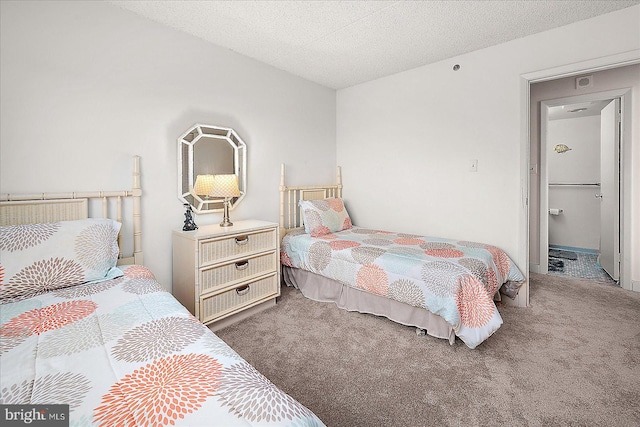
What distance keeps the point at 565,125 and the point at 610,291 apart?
3085mm

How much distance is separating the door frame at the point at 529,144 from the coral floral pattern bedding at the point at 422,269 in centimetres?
37

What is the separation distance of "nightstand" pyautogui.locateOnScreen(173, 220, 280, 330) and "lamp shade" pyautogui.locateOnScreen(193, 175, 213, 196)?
31 centimetres

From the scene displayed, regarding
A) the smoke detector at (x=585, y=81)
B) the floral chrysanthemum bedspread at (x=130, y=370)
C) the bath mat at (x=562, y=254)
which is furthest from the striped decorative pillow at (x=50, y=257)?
the bath mat at (x=562, y=254)

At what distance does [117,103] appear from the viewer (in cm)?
212

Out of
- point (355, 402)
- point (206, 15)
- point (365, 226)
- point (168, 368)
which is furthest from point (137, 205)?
point (365, 226)

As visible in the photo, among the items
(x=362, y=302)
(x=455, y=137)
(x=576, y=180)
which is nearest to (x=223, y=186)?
(x=362, y=302)

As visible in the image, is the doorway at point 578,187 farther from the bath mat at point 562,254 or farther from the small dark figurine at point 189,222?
the small dark figurine at point 189,222

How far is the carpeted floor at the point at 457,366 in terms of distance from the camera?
146cm

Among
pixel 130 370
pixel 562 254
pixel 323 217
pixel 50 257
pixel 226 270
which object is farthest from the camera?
pixel 562 254

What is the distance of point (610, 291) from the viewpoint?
9.70 ft

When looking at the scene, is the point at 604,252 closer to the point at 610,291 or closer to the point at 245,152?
the point at 610,291

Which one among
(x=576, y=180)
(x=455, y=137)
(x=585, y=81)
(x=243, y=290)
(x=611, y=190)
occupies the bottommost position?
(x=243, y=290)

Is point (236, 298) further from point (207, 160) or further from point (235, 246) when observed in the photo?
point (207, 160)

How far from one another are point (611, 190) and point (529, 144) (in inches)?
60.4
